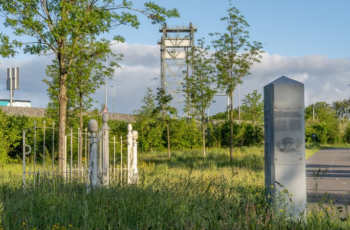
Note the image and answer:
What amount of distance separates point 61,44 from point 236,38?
11.2 meters

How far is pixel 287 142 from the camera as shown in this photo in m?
7.44

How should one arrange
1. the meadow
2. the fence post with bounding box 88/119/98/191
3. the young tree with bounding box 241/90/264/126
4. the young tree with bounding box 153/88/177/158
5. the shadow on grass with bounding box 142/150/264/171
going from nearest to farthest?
1. the meadow
2. the fence post with bounding box 88/119/98/191
3. the shadow on grass with bounding box 142/150/264/171
4. the young tree with bounding box 153/88/177/158
5. the young tree with bounding box 241/90/264/126

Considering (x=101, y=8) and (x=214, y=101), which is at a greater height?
(x=101, y=8)

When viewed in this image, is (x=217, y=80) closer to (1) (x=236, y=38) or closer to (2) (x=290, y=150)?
(1) (x=236, y=38)

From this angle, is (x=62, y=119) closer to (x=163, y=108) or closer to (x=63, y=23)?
(x=63, y=23)

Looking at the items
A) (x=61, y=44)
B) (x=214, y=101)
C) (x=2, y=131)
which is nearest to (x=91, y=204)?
(x=61, y=44)

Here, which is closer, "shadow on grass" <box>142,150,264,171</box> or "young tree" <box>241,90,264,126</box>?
"shadow on grass" <box>142,150,264,171</box>

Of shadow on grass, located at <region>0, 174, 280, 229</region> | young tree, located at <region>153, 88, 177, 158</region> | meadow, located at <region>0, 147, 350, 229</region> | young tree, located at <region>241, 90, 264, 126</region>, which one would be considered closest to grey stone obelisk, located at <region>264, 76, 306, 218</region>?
meadow, located at <region>0, 147, 350, 229</region>

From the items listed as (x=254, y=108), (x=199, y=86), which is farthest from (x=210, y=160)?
(x=254, y=108)

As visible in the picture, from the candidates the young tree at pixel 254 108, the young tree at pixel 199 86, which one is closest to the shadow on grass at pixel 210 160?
the young tree at pixel 199 86

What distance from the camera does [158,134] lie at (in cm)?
3278

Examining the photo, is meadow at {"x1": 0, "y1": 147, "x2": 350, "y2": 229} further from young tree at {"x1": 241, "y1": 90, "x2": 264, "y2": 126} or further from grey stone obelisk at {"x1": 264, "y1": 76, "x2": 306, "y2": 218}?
young tree at {"x1": 241, "y1": 90, "x2": 264, "y2": 126}

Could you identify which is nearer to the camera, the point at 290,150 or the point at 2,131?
the point at 290,150

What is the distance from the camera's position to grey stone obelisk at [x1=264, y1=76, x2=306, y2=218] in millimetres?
7441
